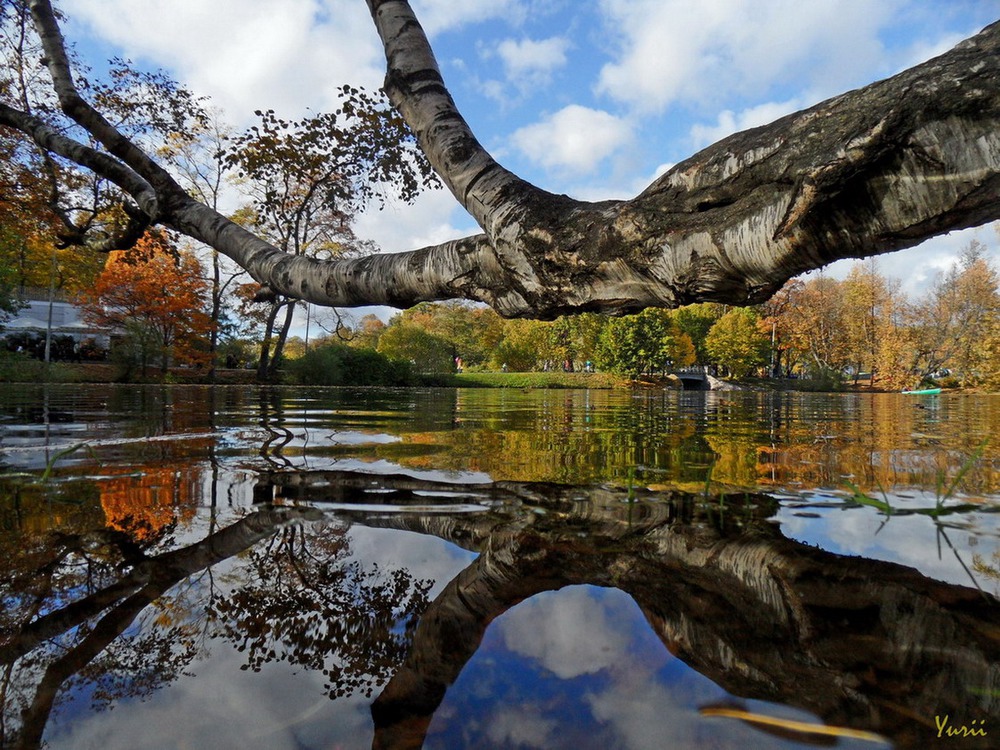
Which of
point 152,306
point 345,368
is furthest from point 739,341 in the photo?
point 152,306

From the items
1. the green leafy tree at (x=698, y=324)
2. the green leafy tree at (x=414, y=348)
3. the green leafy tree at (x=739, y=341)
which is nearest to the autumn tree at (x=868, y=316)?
the green leafy tree at (x=739, y=341)

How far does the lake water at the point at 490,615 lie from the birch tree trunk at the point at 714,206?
97cm

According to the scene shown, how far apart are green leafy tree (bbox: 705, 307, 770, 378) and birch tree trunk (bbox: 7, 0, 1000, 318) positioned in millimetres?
51576

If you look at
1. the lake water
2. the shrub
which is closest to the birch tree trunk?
the lake water

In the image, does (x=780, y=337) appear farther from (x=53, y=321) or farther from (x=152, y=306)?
(x=53, y=321)

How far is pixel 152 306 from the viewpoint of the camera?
21500mm

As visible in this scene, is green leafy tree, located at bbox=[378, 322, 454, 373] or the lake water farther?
green leafy tree, located at bbox=[378, 322, 454, 373]

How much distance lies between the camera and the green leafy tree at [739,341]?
50562 mm

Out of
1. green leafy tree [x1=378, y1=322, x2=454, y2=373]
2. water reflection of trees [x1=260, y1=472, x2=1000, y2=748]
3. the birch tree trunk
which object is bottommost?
water reflection of trees [x1=260, y1=472, x2=1000, y2=748]

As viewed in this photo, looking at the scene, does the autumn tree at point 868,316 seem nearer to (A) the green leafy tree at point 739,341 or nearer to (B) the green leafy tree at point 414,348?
(A) the green leafy tree at point 739,341

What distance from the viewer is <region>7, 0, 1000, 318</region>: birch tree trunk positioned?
1.58m

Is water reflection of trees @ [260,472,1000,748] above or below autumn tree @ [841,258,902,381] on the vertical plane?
below

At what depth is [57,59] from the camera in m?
5.15

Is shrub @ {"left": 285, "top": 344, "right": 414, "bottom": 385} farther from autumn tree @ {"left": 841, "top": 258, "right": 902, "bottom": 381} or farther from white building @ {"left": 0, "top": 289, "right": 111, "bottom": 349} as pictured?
autumn tree @ {"left": 841, "top": 258, "right": 902, "bottom": 381}
